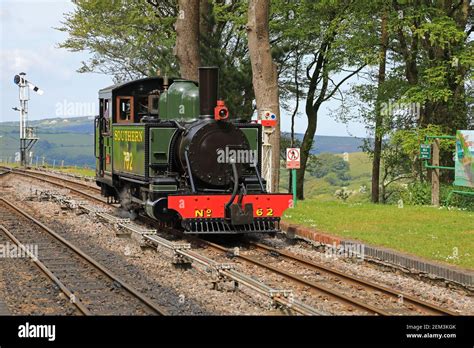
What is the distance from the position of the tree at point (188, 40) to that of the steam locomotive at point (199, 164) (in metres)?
7.94

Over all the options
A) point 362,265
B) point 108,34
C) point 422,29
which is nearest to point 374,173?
point 422,29

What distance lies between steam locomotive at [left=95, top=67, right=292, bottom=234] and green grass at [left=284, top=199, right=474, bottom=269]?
1363mm

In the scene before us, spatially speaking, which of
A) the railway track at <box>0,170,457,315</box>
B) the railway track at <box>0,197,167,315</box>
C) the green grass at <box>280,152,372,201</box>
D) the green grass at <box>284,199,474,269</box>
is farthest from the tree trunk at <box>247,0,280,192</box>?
the green grass at <box>280,152,372,201</box>

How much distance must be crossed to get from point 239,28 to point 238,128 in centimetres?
1751

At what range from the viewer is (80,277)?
11.3m

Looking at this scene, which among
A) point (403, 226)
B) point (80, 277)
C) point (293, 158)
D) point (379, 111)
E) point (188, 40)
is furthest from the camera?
point (379, 111)

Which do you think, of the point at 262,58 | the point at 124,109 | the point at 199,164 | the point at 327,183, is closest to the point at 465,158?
the point at 262,58

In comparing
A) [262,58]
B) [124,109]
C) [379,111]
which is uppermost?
[262,58]

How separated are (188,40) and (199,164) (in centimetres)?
1104

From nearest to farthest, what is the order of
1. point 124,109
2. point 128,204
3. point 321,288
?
point 321,288
point 124,109
point 128,204

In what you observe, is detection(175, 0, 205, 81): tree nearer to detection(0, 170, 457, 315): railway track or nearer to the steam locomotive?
the steam locomotive

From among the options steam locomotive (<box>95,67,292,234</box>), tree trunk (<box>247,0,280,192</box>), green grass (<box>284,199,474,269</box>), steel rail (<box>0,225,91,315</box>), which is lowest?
steel rail (<box>0,225,91,315</box>)

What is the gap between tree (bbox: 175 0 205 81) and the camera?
80.5 ft

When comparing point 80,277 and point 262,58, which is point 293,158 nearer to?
point 262,58
